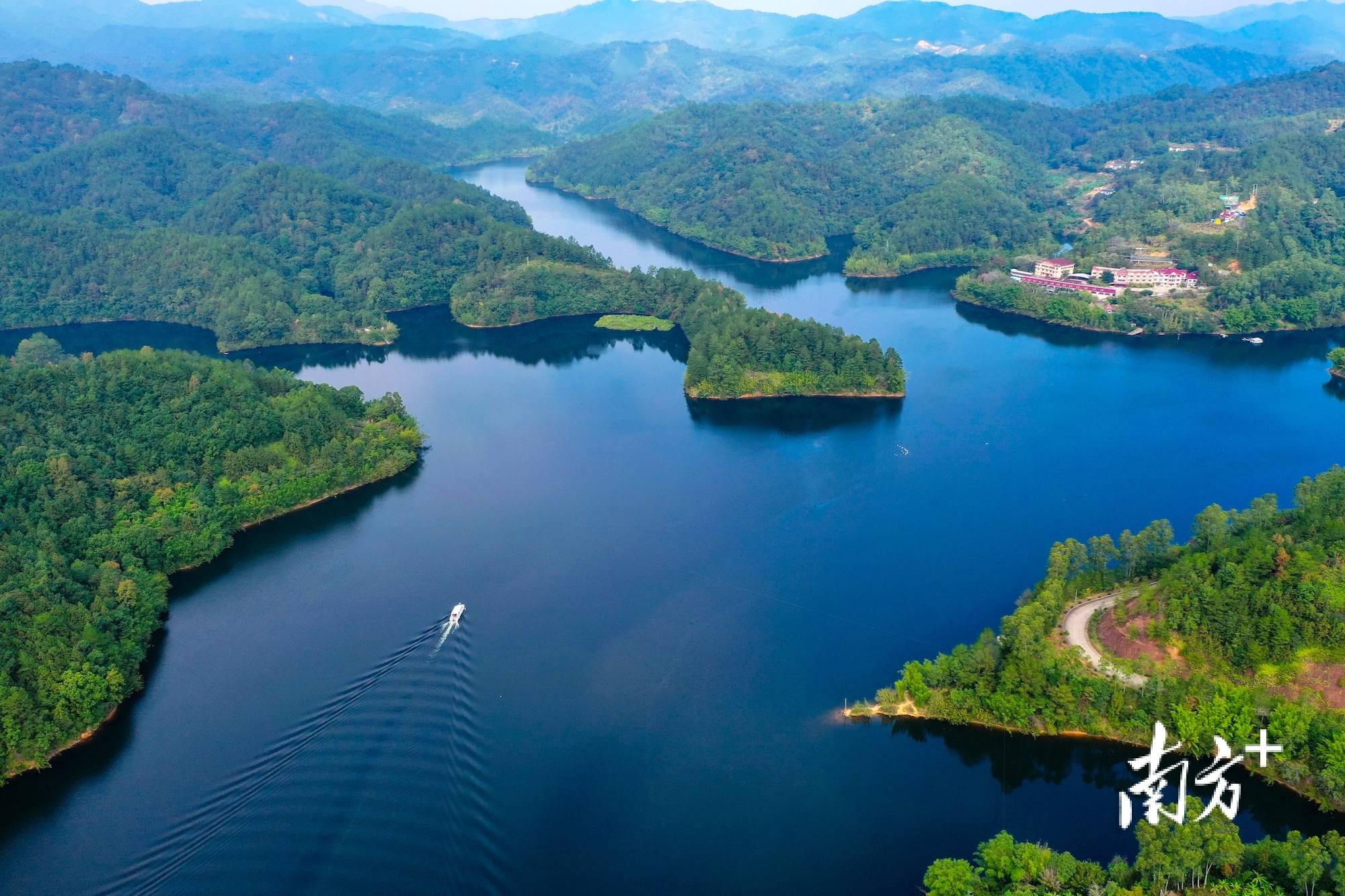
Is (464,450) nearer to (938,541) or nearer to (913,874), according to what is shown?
(938,541)

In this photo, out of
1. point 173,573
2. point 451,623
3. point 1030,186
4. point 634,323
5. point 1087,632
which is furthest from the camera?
point 1030,186

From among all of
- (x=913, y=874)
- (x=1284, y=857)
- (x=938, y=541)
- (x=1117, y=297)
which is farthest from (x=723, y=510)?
(x=1117, y=297)

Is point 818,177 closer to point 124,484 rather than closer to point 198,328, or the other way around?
point 198,328

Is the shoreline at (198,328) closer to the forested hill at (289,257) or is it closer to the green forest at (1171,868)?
the forested hill at (289,257)

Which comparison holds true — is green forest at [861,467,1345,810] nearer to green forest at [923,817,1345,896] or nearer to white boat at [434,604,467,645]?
green forest at [923,817,1345,896]

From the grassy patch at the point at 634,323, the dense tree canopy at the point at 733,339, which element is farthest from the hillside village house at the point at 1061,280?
the grassy patch at the point at 634,323

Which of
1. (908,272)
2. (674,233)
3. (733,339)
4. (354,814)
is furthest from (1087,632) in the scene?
(674,233)

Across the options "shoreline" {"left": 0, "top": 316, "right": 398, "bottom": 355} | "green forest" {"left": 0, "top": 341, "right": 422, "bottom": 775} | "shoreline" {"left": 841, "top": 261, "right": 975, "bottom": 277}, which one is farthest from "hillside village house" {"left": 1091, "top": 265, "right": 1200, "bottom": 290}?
"shoreline" {"left": 0, "top": 316, "right": 398, "bottom": 355}
